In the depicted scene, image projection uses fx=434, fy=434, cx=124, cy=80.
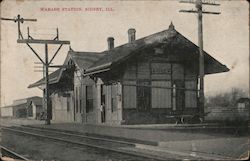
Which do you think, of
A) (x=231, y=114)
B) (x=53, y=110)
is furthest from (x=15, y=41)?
(x=53, y=110)

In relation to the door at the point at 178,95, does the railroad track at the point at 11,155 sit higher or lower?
lower

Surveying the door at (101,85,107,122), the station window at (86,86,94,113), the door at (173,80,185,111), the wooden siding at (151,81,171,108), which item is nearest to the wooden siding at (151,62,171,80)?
the wooden siding at (151,81,171,108)

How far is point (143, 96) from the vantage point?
64.0 ft

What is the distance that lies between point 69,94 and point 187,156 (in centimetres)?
1915

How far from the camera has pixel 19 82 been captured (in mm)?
11109

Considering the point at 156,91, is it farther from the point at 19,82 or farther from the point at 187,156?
the point at 187,156

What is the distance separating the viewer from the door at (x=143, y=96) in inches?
765

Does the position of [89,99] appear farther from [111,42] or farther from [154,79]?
[154,79]

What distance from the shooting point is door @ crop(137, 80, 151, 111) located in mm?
19438

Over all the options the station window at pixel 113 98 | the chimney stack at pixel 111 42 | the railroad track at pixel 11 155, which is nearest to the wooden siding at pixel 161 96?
the station window at pixel 113 98

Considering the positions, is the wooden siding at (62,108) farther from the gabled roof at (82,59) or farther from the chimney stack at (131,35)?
the chimney stack at (131,35)

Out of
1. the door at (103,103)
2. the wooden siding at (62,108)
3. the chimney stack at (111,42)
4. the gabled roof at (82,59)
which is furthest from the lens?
the wooden siding at (62,108)

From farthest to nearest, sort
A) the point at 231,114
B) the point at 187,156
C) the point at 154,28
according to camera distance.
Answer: the point at 231,114 → the point at 154,28 → the point at 187,156

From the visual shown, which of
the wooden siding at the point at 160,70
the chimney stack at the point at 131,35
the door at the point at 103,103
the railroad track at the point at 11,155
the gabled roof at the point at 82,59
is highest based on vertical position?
the chimney stack at the point at 131,35
